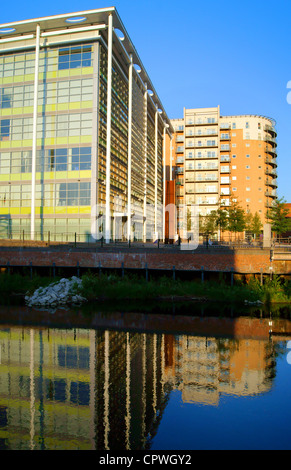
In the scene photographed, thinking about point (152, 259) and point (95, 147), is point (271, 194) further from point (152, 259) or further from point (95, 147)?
point (152, 259)

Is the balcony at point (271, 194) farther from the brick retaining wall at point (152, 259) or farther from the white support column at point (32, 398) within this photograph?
the white support column at point (32, 398)

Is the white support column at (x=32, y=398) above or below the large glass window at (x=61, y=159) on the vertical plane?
below

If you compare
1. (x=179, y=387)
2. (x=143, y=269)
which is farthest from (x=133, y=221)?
(x=179, y=387)

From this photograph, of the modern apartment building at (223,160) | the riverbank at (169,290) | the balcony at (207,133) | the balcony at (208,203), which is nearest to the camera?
the riverbank at (169,290)

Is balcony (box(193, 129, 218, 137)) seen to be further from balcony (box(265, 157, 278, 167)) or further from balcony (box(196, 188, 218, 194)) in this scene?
balcony (box(265, 157, 278, 167))

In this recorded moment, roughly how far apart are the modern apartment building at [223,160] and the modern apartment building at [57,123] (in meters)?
32.7

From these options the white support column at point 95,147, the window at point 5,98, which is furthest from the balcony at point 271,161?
the window at point 5,98

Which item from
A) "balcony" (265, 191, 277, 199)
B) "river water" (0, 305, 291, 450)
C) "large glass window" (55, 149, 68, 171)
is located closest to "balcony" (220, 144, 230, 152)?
"balcony" (265, 191, 277, 199)

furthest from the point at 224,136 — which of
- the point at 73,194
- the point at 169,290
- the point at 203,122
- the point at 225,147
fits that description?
the point at 169,290

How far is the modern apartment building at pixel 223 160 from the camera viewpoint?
7250 centimetres

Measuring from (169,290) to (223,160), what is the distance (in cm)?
5715

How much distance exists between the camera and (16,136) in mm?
40406

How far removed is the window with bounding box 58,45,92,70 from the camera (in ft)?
126

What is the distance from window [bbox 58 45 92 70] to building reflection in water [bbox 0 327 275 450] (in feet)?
104
